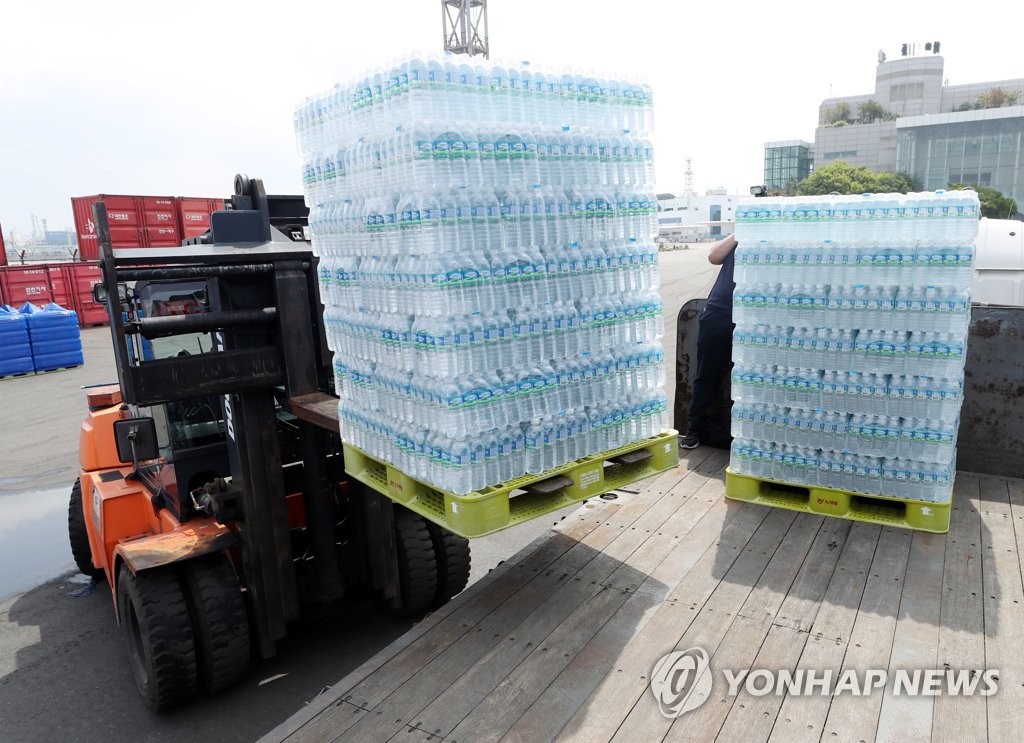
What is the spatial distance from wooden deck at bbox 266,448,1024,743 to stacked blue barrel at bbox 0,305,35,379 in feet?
54.3

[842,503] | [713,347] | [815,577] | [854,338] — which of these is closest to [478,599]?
[815,577]

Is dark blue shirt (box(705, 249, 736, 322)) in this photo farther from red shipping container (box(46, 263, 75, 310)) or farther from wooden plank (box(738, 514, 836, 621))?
red shipping container (box(46, 263, 75, 310))

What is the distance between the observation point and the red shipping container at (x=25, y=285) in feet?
70.4

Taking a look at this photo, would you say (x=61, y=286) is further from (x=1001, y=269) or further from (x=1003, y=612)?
(x=1003, y=612)

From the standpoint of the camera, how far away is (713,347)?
6.07 meters

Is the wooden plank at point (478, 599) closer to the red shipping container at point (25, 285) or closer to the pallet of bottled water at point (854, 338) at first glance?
the pallet of bottled water at point (854, 338)

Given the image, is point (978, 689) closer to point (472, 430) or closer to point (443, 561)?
point (472, 430)

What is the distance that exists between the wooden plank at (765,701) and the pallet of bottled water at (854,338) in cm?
172

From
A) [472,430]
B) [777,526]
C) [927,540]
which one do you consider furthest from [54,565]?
[927,540]

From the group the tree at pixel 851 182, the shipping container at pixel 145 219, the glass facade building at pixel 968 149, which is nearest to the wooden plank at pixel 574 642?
the shipping container at pixel 145 219

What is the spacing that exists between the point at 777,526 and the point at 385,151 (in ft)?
10.8

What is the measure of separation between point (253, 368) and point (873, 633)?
11.4 ft

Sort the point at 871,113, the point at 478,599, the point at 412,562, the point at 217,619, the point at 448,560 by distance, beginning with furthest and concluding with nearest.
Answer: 1. the point at 871,113
2. the point at 448,560
3. the point at 412,562
4. the point at 217,619
5. the point at 478,599

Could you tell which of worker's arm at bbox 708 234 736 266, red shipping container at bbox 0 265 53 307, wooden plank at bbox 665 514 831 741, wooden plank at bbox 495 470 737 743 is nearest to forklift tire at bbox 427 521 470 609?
wooden plank at bbox 495 470 737 743
